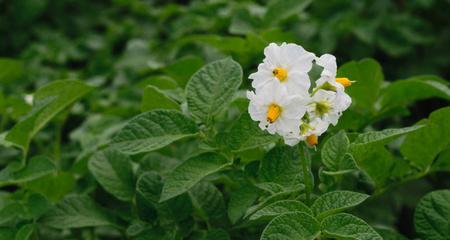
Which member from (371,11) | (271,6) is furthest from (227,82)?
(371,11)

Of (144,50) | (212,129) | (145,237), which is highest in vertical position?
(212,129)

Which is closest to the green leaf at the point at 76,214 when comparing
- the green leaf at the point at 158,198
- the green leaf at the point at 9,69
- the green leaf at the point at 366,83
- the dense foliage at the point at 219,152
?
the dense foliage at the point at 219,152

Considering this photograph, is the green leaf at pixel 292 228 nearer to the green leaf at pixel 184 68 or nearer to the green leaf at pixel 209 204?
the green leaf at pixel 209 204

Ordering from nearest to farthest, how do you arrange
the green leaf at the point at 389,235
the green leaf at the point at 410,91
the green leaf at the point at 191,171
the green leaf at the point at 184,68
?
the green leaf at the point at 191,171, the green leaf at the point at 389,235, the green leaf at the point at 410,91, the green leaf at the point at 184,68

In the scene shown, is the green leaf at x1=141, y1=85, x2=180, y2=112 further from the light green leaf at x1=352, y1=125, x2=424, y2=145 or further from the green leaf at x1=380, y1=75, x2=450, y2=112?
the green leaf at x1=380, y1=75, x2=450, y2=112

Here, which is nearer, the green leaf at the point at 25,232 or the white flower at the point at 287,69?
the white flower at the point at 287,69

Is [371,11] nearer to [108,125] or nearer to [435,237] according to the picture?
[108,125]

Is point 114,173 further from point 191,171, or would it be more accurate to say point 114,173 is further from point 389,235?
point 389,235
